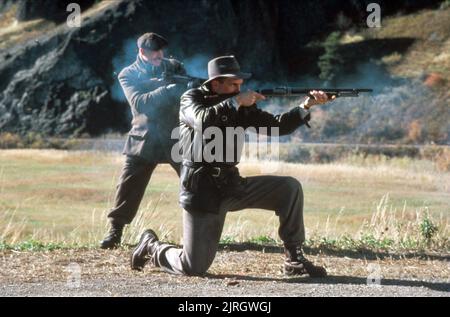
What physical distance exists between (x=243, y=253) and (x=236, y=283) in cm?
148

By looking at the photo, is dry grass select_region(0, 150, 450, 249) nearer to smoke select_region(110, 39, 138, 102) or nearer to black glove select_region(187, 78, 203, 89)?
black glove select_region(187, 78, 203, 89)

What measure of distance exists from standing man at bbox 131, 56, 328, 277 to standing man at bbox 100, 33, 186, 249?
1.67m

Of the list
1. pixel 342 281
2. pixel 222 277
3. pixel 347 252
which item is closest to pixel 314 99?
pixel 342 281

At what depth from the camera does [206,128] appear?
6.54 metres

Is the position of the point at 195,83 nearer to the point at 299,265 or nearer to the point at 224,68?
the point at 224,68

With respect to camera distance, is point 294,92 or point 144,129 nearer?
point 294,92

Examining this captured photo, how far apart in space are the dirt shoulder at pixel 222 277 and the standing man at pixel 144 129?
54 centimetres

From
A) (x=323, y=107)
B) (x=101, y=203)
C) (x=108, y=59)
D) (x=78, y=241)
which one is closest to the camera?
(x=78, y=241)

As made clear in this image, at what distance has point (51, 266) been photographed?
7.48 metres

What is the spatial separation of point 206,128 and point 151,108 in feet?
6.68

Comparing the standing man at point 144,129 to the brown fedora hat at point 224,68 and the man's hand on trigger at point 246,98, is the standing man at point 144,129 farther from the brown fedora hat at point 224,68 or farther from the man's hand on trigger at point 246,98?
the man's hand on trigger at point 246,98
